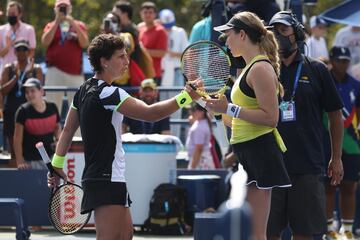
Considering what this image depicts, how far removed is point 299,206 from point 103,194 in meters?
1.74

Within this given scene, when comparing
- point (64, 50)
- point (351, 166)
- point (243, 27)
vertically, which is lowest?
point (351, 166)

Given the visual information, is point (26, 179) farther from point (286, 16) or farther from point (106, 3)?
point (106, 3)

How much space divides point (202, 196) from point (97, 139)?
494cm

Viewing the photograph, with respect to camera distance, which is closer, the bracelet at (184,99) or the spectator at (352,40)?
the bracelet at (184,99)

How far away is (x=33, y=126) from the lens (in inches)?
496

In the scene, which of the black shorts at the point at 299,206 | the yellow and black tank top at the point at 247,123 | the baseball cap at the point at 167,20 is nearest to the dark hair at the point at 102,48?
the yellow and black tank top at the point at 247,123

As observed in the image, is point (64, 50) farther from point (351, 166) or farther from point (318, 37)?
point (351, 166)

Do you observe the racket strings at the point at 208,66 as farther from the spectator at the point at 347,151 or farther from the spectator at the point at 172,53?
the spectator at the point at 172,53

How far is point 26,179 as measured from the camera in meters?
12.1

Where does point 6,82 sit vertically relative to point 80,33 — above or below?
below

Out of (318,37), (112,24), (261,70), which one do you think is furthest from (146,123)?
(261,70)

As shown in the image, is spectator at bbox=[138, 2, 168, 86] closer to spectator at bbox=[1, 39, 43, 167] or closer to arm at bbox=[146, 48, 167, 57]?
arm at bbox=[146, 48, 167, 57]

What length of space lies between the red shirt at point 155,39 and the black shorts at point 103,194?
844 centimetres

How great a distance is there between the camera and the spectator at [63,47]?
A: 48.2 ft
